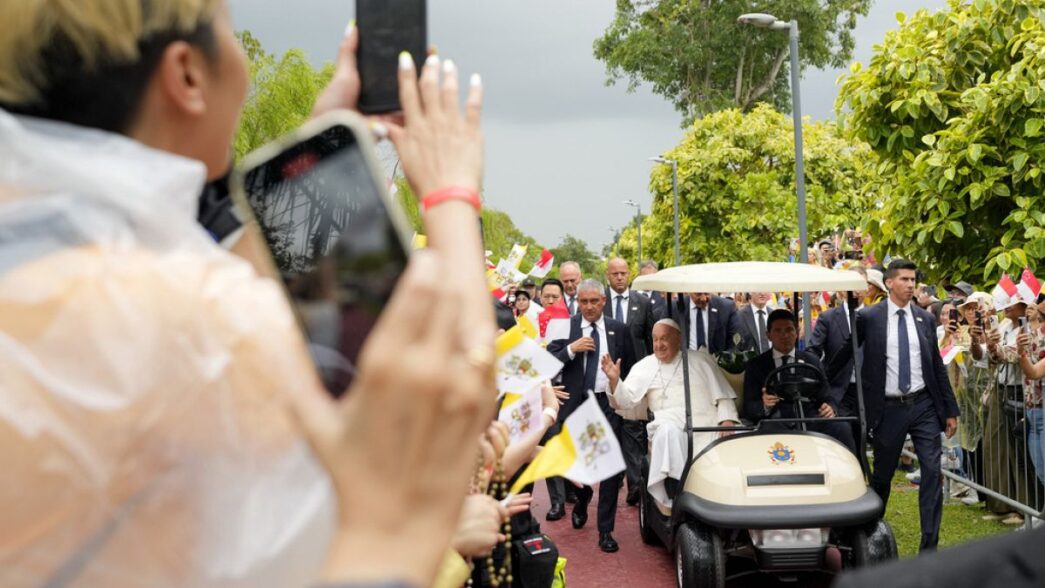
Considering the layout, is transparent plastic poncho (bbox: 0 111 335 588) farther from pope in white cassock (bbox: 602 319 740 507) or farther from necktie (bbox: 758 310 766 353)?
necktie (bbox: 758 310 766 353)

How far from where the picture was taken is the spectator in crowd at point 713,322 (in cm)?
1165

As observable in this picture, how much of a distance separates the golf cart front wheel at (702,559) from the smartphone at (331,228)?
6.27m

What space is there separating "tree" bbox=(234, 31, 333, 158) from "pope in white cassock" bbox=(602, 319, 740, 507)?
1548 centimetres

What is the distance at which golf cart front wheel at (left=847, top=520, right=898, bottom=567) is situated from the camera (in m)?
7.16

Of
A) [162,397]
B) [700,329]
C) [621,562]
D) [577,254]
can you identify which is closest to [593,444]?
[162,397]

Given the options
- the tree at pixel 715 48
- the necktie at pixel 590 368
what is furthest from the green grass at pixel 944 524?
the tree at pixel 715 48

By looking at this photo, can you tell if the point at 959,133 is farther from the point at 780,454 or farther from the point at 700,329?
the point at 780,454

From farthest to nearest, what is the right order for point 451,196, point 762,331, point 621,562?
1. point 762,331
2. point 621,562
3. point 451,196

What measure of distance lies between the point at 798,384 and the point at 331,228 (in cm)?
717

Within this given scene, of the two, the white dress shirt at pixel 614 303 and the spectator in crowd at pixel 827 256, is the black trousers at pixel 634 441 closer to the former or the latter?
the white dress shirt at pixel 614 303

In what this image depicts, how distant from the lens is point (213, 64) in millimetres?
1245

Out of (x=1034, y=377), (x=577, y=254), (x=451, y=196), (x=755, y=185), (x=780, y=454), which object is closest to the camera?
(x=451, y=196)

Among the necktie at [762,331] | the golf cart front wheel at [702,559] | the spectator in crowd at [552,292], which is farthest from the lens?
the spectator in crowd at [552,292]

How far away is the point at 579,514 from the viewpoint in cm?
1047
